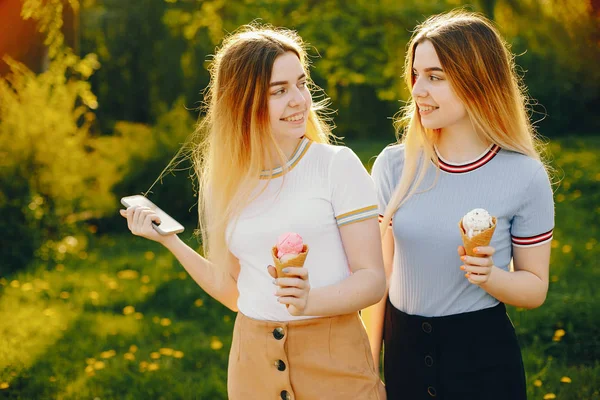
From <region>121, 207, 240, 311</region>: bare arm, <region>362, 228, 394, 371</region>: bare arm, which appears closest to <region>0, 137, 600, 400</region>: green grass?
<region>362, 228, 394, 371</region>: bare arm

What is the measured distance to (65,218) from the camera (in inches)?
325

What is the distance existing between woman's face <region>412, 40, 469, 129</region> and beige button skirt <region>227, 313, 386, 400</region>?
0.78m

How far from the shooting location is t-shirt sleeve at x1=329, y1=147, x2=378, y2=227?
91.3 inches

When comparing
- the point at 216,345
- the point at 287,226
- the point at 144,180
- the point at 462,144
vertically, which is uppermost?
the point at 462,144

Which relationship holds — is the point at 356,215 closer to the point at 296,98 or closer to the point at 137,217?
the point at 296,98

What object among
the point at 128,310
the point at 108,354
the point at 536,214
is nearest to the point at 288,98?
the point at 536,214

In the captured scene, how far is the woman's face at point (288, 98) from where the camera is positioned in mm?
2424

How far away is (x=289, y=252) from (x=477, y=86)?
2.99 ft

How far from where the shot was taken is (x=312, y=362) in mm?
2361

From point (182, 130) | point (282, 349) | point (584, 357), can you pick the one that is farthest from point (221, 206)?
point (182, 130)

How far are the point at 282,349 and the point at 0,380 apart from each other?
2.94 meters

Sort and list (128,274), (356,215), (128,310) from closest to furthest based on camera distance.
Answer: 1. (356,215)
2. (128,310)
3. (128,274)

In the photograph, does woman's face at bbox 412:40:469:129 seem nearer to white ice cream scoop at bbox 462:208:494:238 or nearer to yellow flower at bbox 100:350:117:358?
white ice cream scoop at bbox 462:208:494:238

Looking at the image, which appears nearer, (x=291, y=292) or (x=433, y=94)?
(x=291, y=292)
